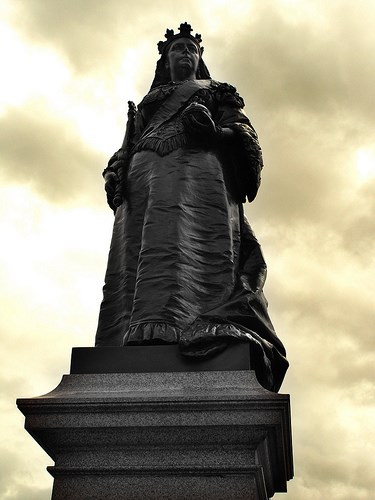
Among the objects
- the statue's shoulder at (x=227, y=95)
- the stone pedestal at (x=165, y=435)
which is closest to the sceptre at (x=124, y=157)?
the statue's shoulder at (x=227, y=95)

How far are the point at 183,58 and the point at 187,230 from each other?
290 cm

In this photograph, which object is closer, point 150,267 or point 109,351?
point 109,351

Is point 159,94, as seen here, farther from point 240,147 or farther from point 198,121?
point 240,147

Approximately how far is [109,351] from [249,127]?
11.4 feet

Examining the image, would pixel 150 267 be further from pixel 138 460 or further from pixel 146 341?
pixel 138 460

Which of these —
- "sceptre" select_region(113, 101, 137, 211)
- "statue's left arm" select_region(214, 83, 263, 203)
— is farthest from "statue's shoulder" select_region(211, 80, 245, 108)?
"sceptre" select_region(113, 101, 137, 211)

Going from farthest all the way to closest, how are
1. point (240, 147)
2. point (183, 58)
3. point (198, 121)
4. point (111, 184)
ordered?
point (183, 58)
point (111, 184)
point (240, 147)
point (198, 121)

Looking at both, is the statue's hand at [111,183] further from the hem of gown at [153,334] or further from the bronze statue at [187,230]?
the hem of gown at [153,334]

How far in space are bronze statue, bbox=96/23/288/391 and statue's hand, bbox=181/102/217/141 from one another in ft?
0.04

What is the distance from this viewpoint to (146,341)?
7816mm

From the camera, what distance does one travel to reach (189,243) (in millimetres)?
→ 8625

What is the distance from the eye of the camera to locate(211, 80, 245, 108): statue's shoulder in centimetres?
994

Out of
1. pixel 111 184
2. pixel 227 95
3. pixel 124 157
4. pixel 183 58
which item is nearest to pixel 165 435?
pixel 111 184

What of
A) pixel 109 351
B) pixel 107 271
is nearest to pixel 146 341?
pixel 109 351
